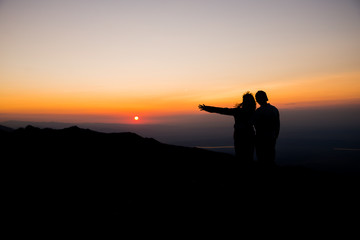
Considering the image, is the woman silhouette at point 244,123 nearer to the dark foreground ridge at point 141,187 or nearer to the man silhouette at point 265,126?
the man silhouette at point 265,126

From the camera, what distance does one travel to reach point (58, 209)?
541 centimetres

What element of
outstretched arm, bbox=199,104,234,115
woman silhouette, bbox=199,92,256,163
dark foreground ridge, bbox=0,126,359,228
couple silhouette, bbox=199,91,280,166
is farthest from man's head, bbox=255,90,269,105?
dark foreground ridge, bbox=0,126,359,228

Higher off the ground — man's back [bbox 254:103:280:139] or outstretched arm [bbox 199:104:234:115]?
outstretched arm [bbox 199:104:234:115]

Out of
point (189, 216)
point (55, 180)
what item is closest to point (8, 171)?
point (55, 180)

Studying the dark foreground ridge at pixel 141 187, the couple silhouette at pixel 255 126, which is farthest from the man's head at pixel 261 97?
the dark foreground ridge at pixel 141 187

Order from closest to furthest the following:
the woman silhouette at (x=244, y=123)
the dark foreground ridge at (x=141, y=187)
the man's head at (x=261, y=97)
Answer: the dark foreground ridge at (x=141, y=187), the man's head at (x=261, y=97), the woman silhouette at (x=244, y=123)

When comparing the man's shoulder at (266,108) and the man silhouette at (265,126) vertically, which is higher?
the man's shoulder at (266,108)

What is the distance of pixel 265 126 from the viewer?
657 centimetres

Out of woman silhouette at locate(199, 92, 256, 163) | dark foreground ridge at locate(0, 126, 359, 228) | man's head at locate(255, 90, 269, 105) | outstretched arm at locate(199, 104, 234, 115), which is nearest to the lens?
dark foreground ridge at locate(0, 126, 359, 228)

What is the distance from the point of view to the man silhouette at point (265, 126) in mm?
6480

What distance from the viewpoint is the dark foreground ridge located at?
209 inches

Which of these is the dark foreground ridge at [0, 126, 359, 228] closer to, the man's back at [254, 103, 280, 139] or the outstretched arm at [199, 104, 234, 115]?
the man's back at [254, 103, 280, 139]

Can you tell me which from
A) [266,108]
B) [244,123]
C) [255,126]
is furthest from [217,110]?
[266,108]

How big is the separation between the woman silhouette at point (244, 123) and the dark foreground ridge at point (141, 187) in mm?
882
